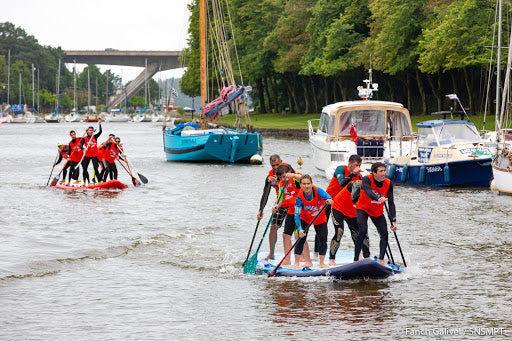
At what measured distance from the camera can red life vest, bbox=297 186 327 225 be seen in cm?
1474

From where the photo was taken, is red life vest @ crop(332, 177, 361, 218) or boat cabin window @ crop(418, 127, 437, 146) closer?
red life vest @ crop(332, 177, 361, 218)

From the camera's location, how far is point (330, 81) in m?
87.2

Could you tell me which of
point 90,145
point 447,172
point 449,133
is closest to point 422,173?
point 447,172

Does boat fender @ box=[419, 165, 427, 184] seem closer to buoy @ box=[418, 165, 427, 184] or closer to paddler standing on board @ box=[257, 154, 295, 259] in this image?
buoy @ box=[418, 165, 427, 184]

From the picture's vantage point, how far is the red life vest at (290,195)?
49.1ft

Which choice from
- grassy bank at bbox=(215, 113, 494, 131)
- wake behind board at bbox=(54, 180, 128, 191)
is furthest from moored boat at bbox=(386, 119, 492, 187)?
grassy bank at bbox=(215, 113, 494, 131)

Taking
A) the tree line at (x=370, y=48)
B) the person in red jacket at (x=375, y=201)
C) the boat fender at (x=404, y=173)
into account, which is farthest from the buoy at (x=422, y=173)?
the person in red jacket at (x=375, y=201)

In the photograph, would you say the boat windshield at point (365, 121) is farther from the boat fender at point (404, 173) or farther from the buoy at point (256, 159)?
the buoy at point (256, 159)

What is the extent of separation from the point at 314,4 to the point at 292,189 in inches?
2729

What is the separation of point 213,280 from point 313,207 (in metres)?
2.35

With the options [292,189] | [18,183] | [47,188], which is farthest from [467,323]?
[18,183]

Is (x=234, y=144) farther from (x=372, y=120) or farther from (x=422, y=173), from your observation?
(x=422, y=173)

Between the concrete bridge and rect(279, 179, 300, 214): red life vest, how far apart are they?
145 meters

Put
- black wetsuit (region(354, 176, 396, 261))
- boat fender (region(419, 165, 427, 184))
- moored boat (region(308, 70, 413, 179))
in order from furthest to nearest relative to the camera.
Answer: moored boat (region(308, 70, 413, 179))
boat fender (region(419, 165, 427, 184))
black wetsuit (region(354, 176, 396, 261))
